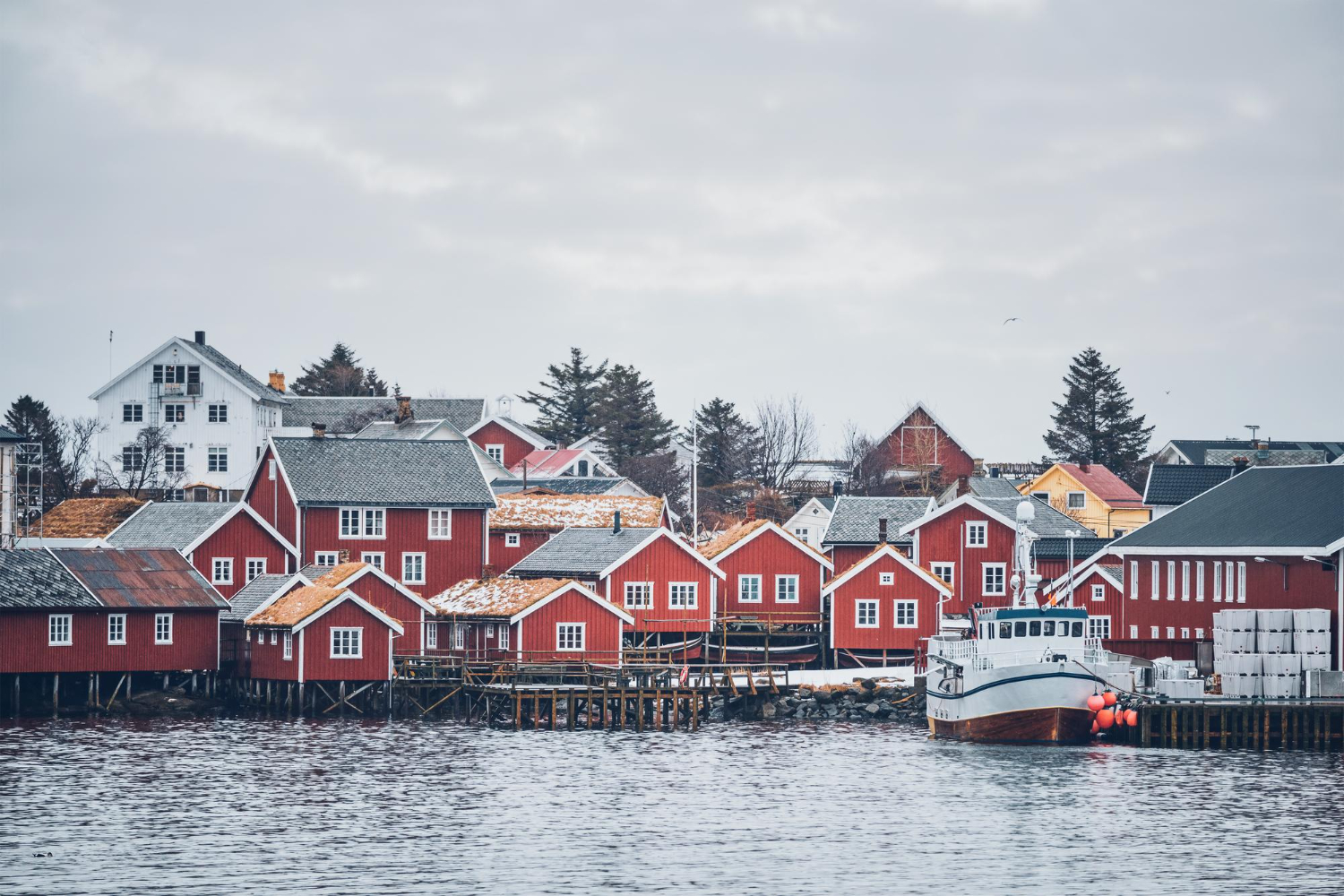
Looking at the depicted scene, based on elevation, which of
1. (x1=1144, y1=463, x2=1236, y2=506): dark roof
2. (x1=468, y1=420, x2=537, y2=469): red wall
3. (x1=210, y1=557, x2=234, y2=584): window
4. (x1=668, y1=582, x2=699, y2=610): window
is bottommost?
(x1=668, y1=582, x2=699, y2=610): window

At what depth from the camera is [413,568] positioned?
8412 cm

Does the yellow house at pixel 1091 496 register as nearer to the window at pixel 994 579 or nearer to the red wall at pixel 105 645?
the window at pixel 994 579

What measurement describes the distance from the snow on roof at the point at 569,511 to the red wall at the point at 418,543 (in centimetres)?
193

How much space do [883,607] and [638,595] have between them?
10.1 meters

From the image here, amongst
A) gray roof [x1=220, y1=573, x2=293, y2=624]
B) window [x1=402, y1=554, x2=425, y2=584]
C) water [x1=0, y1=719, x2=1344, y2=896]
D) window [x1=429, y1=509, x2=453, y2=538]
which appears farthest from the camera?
window [x1=429, y1=509, x2=453, y2=538]

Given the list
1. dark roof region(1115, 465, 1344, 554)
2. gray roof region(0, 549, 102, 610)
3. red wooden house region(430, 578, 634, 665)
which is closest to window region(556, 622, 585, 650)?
red wooden house region(430, 578, 634, 665)

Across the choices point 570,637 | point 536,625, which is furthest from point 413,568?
point 570,637

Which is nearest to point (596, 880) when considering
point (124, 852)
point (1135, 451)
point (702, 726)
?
point (124, 852)

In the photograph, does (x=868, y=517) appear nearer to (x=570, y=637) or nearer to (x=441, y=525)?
(x=441, y=525)

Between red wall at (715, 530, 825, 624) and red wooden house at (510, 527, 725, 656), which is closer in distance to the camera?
red wooden house at (510, 527, 725, 656)

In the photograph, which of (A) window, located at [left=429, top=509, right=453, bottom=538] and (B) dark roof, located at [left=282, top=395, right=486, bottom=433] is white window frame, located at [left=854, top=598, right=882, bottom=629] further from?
(B) dark roof, located at [left=282, top=395, right=486, bottom=433]

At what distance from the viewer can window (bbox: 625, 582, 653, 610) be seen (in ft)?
273

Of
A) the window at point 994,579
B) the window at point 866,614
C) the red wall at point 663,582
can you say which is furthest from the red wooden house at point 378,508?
the window at point 994,579

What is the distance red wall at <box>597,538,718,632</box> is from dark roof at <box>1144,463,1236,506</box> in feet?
72.2
